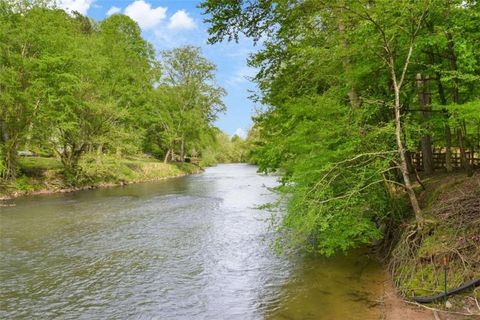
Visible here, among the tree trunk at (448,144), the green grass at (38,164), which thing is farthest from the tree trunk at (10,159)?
the tree trunk at (448,144)

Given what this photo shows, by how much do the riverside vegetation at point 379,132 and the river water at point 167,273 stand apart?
0.98 metres

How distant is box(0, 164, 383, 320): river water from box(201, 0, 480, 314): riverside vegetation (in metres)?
0.98

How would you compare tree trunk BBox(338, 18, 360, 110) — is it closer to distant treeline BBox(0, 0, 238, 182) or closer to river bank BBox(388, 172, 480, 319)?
river bank BBox(388, 172, 480, 319)

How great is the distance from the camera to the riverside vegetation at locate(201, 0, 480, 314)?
788 centimetres

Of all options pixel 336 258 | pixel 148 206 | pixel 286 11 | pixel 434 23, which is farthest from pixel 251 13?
pixel 148 206

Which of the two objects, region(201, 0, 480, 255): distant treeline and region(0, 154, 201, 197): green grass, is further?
region(0, 154, 201, 197): green grass

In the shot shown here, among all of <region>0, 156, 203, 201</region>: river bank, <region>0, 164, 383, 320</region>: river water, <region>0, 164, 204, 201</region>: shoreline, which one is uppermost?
<region>0, 156, 203, 201</region>: river bank

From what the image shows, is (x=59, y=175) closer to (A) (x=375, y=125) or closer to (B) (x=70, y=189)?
(B) (x=70, y=189)

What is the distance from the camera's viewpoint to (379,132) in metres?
8.32

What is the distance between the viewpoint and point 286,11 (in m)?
11.7

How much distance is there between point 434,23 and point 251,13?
549 centimetres

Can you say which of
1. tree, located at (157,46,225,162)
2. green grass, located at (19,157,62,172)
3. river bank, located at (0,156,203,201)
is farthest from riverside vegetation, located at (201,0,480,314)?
tree, located at (157,46,225,162)

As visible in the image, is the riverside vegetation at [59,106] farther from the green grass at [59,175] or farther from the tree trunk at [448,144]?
the tree trunk at [448,144]

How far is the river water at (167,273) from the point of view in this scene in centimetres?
801
